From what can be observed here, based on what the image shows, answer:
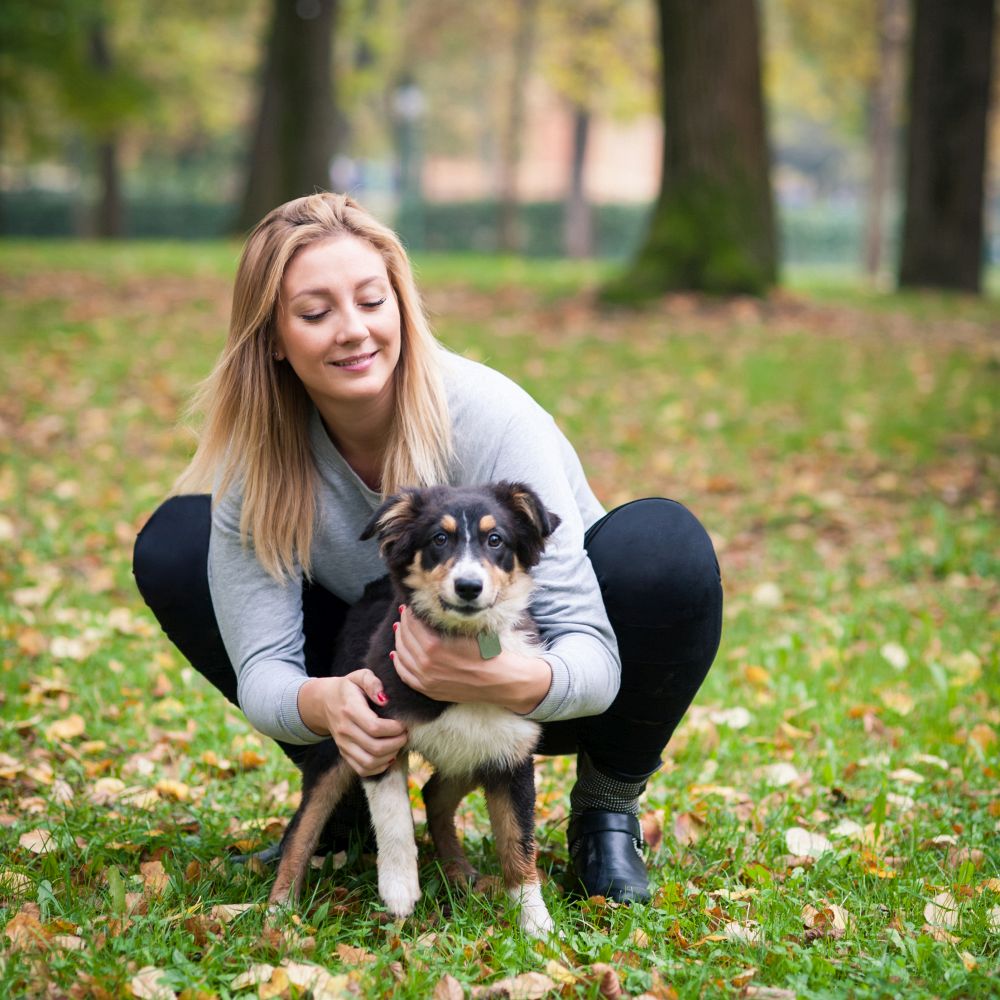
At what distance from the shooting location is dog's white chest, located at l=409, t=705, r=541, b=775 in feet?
9.88

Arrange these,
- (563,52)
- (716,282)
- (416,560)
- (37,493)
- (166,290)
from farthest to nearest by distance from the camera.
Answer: (563,52), (166,290), (716,282), (37,493), (416,560)

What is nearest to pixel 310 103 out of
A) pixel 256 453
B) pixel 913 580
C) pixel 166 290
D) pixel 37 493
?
pixel 166 290

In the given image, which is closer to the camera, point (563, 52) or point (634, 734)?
point (634, 734)

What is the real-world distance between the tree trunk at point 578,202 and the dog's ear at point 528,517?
36320 millimetres

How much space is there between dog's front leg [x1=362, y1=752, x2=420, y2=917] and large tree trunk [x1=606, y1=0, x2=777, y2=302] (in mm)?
10267

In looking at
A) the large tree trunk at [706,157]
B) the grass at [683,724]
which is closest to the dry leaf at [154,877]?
the grass at [683,724]

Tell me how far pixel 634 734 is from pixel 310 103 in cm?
1555

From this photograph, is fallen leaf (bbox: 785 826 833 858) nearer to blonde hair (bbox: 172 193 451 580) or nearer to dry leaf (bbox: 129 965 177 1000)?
blonde hair (bbox: 172 193 451 580)

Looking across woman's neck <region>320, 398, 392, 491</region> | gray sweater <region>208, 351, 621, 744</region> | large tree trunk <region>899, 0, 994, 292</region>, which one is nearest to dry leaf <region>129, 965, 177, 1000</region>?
gray sweater <region>208, 351, 621, 744</region>

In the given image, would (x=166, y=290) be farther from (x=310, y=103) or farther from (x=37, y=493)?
(x=37, y=493)

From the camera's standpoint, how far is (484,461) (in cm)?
334

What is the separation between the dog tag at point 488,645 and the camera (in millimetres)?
2947

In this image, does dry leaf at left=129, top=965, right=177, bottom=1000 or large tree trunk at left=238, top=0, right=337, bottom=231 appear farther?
large tree trunk at left=238, top=0, right=337, bottom=231

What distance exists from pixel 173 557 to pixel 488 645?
44.2 inches
